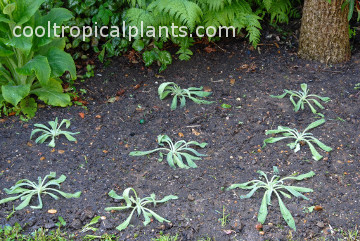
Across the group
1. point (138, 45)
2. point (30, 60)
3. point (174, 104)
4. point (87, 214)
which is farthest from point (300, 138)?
point (30, 60)

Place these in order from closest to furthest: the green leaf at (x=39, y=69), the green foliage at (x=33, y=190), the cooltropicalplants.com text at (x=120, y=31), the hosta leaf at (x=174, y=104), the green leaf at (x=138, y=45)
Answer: the green foliage at (x=33, y=190) → the green leaf at (x=39, y=69) → the cooltropicalplants.com text at (x=120, y=31) → the hosta leaf at (x=174, y=104) → the green leaf at (x=138, y=45)

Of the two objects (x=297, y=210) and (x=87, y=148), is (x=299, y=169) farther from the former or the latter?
(x=87, y=148)

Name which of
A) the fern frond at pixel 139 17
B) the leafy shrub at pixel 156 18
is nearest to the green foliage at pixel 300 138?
the leafy shrub at pixel 156 18

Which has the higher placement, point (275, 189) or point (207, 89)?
point (207, 89)

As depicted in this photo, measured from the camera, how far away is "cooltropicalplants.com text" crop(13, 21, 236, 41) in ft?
11.8

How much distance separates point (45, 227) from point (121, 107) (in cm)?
140

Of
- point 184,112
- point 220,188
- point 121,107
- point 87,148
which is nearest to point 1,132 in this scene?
point 87,148

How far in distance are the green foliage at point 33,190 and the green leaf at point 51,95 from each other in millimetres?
866

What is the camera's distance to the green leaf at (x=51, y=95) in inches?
149

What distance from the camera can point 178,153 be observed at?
3.33m

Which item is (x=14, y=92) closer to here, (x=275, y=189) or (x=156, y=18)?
(x=156, y=18)

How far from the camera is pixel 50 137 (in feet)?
11.7

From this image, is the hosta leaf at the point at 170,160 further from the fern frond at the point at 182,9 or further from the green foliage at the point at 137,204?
the fern frond at the point at 182,9

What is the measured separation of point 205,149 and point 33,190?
1.32 meters
